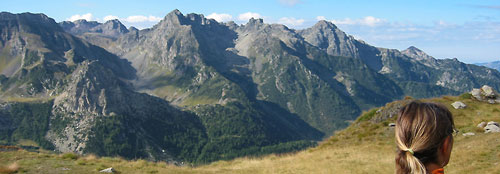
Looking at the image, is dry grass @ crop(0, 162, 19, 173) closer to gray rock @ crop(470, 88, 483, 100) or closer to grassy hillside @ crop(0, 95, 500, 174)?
grassy hillside @ crop(0, 95, 500, 174)

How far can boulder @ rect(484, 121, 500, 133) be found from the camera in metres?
38.4

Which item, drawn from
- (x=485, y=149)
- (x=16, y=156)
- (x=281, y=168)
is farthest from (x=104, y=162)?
(x=485, y=149)

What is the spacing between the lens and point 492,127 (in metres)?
38.9

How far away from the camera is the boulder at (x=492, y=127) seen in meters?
38.4

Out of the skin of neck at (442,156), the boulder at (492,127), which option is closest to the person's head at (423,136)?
the skin of neck at (442,156)

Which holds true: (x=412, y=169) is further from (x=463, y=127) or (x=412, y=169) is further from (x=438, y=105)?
(x=463, y=127)

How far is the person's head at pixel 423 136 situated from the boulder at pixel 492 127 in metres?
38.9

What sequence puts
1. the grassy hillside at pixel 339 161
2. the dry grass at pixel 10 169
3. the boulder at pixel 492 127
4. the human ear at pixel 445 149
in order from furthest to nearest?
the boulder at pixel 492 127, the grassy hillside at pixel 339 161, the dry grass at pixel 10 169, the human ear at pixel 445 149

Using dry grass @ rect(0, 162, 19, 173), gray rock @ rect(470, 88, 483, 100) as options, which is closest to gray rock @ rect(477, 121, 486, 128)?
gray rock @ rect(470, 88, 483, 100)

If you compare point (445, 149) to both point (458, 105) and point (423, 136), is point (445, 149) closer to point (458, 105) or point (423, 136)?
point (423, 136)

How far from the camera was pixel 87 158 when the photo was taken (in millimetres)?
31172

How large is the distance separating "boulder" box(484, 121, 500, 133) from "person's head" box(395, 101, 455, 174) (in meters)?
38.9

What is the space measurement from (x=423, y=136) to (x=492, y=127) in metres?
40.1

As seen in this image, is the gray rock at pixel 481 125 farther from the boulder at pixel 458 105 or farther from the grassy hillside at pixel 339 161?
the boulder at pixel 458 105
